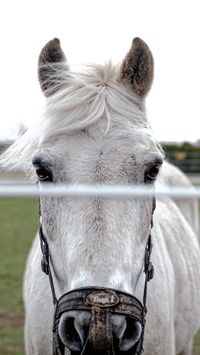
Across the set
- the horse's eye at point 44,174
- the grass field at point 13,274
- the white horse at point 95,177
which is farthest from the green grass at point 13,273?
the horse's eye at point 44,174

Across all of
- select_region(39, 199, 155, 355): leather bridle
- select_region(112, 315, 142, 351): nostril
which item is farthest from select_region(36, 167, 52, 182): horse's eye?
select_region(112, 315, 142, 351): nostril

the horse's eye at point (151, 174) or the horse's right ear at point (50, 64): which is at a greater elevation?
the horse's right ear at point (50, 64)

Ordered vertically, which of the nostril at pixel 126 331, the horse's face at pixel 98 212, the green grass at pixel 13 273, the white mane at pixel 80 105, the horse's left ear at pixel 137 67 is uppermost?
the horse's left ear at pixel 137 67

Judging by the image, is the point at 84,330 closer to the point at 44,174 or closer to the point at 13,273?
the point at 44,174

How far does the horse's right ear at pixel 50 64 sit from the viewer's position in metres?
3.31

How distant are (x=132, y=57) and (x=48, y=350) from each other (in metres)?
1.69

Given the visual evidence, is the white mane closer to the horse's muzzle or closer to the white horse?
the white horse

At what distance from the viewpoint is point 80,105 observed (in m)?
3.12

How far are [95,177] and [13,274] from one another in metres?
6.71

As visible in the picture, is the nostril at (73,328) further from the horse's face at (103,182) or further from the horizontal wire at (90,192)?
the horizontal wire at (90,192)

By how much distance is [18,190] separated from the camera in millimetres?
2574

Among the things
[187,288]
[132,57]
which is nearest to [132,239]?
[132,57]

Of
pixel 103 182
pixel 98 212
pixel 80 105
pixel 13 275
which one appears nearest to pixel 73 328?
pixel 98 212

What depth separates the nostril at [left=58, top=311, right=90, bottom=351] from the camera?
105 inches
